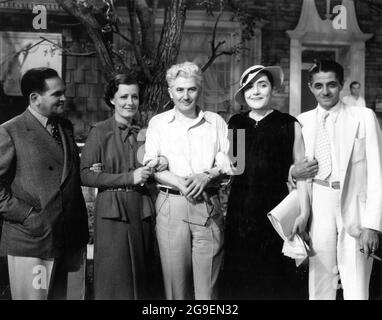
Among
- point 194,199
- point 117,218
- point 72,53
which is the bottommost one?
point 117,218

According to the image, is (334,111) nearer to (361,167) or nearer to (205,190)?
(361,167)

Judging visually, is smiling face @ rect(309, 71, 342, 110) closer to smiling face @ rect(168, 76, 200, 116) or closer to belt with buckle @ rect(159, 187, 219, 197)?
smiling face @ rect(168, 76, 200, 116)

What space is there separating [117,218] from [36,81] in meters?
0.97

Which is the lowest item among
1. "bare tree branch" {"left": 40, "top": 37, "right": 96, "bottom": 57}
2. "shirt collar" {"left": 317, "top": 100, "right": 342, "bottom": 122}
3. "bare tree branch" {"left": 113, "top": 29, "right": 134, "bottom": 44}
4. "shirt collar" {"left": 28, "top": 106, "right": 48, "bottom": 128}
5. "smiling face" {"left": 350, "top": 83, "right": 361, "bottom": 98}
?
"shirt collar" {"left": 28, "top": 106, "right": 48, "bottom": 128}

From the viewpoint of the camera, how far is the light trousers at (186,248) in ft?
9.42

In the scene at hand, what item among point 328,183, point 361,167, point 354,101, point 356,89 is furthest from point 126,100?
point 356,89

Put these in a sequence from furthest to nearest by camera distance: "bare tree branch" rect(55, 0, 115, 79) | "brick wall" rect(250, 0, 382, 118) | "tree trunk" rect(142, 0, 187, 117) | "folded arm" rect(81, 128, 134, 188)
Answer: "brick wall" rect(250, 0, 382, 118) < "tree trunk" rect(142, 0, 187, 117) < "bare tree branch" rect(55, 0, 115, 79) < "folded arm" rect(81, 128, 134, 188)

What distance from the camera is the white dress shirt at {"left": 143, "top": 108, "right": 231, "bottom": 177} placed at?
290 centimetres

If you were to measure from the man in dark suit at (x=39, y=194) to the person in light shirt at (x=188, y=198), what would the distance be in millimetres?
528

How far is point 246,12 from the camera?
16.4ft

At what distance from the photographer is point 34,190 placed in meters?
2.94

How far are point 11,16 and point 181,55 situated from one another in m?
1.56

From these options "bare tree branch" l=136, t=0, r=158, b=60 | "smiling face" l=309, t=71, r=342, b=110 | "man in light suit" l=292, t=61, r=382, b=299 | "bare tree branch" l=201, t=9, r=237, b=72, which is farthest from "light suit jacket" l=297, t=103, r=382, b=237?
"bare tree branch" l=136, t=0, r=158, b=60

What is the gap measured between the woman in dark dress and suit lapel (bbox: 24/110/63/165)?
1075 mm
